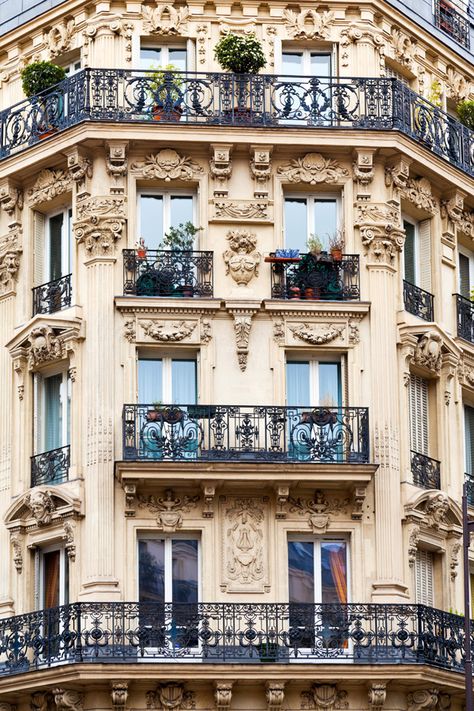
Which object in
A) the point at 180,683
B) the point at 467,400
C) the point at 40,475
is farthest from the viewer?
the point at 467,400

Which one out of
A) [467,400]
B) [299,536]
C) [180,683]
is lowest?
[180,683]

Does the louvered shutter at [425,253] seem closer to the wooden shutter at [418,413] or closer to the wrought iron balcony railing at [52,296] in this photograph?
the wooden shutter at [418,413]

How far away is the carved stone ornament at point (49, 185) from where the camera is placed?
133ft

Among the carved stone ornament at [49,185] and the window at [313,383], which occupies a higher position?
the carved stone ornament at [49,185]

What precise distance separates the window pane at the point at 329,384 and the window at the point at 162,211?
3.59 metres

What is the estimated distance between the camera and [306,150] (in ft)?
133

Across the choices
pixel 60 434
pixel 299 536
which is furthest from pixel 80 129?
pixel 299 536

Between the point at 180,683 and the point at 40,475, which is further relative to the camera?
the point at 40,475

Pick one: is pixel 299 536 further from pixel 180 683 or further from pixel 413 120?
pixel 413 120

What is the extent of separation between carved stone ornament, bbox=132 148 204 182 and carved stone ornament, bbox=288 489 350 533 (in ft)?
20.4

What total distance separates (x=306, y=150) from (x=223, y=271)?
9.06 feet

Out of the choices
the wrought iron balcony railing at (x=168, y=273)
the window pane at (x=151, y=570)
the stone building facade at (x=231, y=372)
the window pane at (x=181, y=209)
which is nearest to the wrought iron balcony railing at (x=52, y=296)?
the stone building facade at (x=231, y=372)

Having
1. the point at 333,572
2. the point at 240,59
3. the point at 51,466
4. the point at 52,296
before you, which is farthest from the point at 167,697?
the point at 240,59

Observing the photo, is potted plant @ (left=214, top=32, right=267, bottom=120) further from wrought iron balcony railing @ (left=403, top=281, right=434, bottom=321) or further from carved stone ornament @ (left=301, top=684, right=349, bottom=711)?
carved stone ornament @ (left=301, top=684, right=349, bottom=711)
